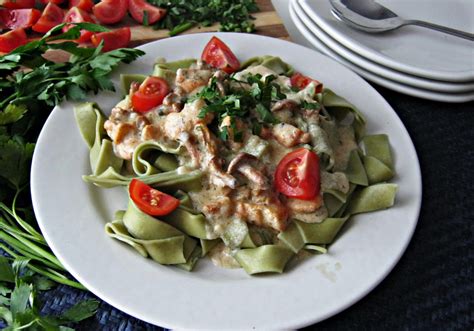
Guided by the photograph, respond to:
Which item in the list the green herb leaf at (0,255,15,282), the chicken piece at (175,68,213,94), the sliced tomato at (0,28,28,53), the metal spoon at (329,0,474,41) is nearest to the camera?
the green herb leaf at (0,255,15,282)

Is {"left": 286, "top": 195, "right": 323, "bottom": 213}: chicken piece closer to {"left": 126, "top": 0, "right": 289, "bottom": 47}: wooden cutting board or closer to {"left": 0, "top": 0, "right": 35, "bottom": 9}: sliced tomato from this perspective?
{"left": 126, "top": 0, "right": 289, "bottom": 47}: wooden cutting board

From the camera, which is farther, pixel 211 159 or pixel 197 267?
pixel 211 159

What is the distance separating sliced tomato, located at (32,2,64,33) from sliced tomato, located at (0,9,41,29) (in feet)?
A: 0.24

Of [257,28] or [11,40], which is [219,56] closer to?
[257,28]

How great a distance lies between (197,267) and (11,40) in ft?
9.25

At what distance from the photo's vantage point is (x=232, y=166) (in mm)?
3678

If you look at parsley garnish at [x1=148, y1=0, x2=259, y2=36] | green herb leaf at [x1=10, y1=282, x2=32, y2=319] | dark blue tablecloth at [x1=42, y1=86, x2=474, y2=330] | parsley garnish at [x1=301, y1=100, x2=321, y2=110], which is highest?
parsley garnish at [x1=301, y1=100, x2=321, y2=110]

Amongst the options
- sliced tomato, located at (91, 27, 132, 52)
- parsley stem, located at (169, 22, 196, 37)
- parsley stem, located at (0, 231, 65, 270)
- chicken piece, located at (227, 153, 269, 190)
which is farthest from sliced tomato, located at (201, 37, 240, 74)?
parsley stem, located at (0, 231, 65, 270)

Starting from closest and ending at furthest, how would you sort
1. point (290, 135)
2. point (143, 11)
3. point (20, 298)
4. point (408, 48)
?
point (20, 298) → point (290, 135) → point (408, 48) → point (143, 11)

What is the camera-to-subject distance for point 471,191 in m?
4.26

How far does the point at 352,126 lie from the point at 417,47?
1247 millimetres

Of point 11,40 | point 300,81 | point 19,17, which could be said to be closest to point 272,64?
point 300,81

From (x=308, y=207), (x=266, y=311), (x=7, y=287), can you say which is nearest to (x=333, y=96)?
(x=308, y=207)

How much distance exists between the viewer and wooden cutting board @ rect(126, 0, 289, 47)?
5.38 metres
